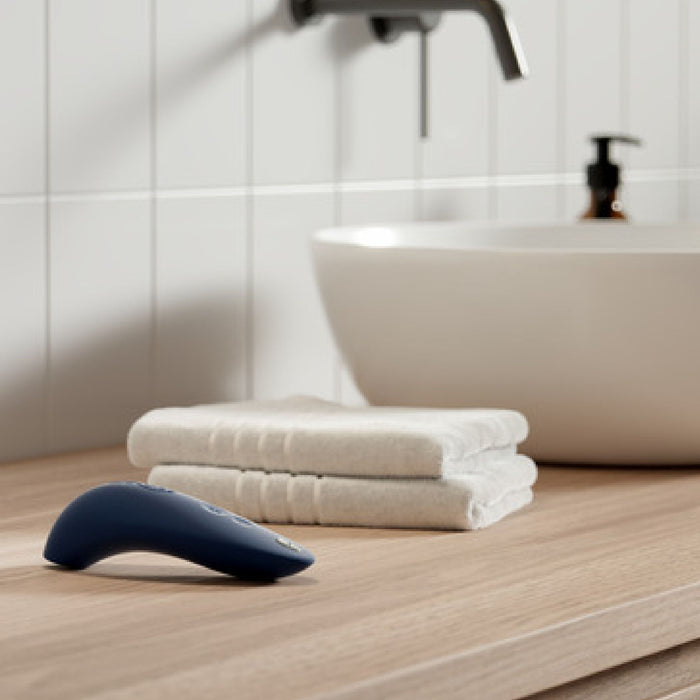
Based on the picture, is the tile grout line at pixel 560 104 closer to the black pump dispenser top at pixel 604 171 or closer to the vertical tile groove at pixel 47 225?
the black pump dispenser top at pixel 604 171

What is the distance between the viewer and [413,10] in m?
1.35

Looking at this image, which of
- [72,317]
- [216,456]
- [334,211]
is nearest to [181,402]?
[72,317]

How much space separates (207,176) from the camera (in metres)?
1.33

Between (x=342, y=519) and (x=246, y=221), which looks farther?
(x=246, y=221)

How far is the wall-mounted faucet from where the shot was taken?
49.4 inches

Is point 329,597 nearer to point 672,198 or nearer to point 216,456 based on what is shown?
point 216,456

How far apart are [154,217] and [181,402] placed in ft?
0.51

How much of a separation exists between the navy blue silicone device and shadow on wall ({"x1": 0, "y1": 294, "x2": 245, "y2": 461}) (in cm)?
40

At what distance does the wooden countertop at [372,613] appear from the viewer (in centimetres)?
65

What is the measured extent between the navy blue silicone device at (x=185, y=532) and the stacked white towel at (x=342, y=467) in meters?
0.14

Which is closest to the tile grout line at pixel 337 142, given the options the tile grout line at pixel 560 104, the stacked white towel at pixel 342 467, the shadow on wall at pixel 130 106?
the shadow on wall at pixel 130 106

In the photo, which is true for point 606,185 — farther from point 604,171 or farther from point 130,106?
point 130,106

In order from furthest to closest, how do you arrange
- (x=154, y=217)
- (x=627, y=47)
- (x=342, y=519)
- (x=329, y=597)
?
(x=627, y=47) → (x=154, y=217) → (x=342, y=519) → (x=329, y=597)

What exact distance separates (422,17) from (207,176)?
0.27 metres
